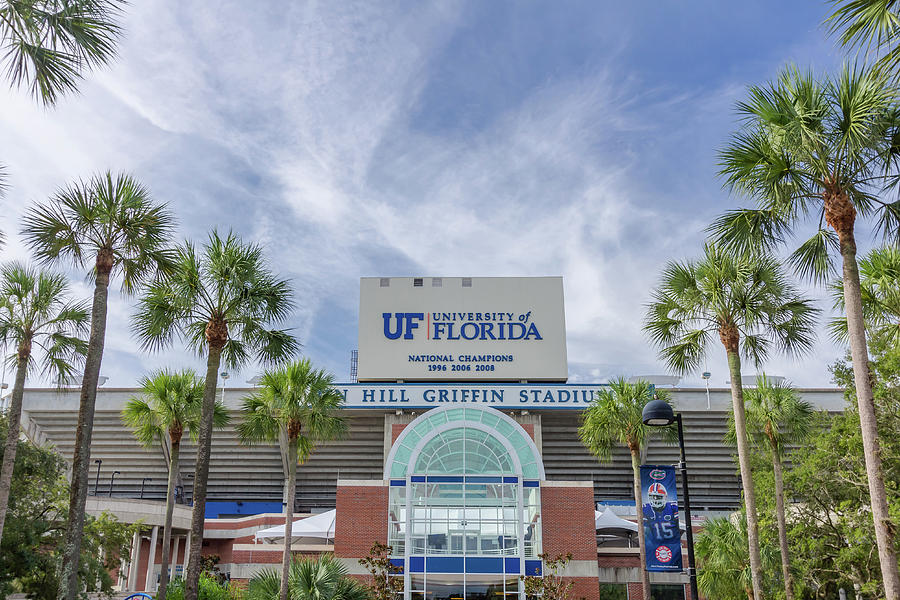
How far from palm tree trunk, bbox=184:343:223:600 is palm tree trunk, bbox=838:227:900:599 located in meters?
14.5

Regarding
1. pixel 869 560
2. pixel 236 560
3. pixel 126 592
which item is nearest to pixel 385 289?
pixel 236 560

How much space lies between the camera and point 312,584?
22453mm

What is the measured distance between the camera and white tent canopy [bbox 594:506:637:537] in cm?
3497

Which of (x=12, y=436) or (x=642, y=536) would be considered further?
(x=642, y=536)

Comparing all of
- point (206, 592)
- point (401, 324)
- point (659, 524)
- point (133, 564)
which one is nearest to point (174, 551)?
point (133, 564)

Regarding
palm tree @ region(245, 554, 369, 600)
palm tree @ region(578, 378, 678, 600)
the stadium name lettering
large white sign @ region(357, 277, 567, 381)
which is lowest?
palm tree @ region(245, 554, 369, 600)

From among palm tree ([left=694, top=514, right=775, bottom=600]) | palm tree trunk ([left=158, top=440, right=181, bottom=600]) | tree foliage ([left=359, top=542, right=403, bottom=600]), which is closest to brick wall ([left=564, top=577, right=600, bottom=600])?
palm tree ([left=694, top=514, right=775, bottom=600])

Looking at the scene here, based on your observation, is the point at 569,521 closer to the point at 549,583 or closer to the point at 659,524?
the point at 549,583

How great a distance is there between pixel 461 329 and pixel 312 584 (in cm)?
2329

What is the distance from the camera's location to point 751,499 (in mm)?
19281

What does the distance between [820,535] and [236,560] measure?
2600 cm

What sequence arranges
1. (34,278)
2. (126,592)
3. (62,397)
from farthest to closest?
(62,397) → (126,592) → (34,278)

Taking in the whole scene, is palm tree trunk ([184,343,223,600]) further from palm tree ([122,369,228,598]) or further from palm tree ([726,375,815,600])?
palm tree ([726,375,815,600])

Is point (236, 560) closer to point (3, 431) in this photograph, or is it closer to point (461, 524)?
point (461, 524)
